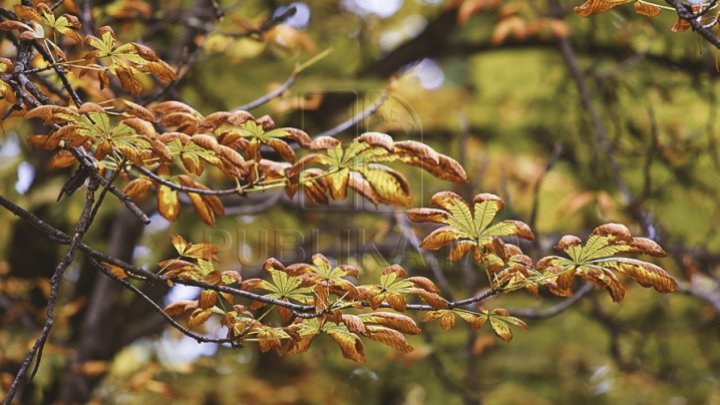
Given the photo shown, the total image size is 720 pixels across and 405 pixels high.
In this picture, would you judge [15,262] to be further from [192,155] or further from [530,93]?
[530,93]

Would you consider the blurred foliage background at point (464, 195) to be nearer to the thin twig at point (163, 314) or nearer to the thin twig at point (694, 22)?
the thin twig at point (163, 314)

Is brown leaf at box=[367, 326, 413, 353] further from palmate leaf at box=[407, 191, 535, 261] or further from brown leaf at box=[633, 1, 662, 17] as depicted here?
brown leaf at box=[633, 1, 662, 17]

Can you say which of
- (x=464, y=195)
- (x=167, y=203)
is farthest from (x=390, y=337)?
(x=464, y=195)

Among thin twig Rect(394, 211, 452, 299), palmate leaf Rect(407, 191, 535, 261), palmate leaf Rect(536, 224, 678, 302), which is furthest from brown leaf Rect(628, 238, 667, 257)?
thin twig Rect(394, 211, 452, 299)

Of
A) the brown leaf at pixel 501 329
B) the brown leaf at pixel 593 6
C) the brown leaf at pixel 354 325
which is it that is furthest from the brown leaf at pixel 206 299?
the brown leaf at pixel 593 6

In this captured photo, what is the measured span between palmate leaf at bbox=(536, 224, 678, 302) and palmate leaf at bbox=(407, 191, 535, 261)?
0.32ft

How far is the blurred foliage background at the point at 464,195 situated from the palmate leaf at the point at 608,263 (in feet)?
5.84

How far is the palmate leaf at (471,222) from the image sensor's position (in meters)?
1.50

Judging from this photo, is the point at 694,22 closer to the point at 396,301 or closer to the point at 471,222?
the point at 471,222

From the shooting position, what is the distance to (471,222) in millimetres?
1518

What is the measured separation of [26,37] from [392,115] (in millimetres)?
2540

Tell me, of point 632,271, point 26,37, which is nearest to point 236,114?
point 26,37

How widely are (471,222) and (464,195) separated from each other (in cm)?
280

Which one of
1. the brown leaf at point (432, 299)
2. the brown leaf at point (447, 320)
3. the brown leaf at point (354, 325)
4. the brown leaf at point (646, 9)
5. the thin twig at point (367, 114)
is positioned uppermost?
the brown leaf at point (646, 9)
